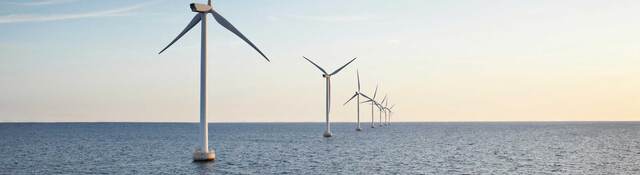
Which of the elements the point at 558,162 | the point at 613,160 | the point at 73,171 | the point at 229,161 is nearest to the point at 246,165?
the point at 229,161

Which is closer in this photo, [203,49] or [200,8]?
[203,49]

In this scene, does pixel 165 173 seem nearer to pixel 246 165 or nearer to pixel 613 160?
pixel 246 165

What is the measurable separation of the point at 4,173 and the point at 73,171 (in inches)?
285

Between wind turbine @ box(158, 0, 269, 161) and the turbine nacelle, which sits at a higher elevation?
the turbine nacelle

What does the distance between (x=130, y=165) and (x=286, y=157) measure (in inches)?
935

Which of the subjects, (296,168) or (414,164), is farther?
(414,164)

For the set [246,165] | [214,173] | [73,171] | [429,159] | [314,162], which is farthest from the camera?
[429,159]

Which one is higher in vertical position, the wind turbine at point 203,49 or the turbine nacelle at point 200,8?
the turbine nacelle at point 200,8

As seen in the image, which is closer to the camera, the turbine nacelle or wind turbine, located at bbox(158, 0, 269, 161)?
wind turbine, located at bbox(158, 0, 269, 161)

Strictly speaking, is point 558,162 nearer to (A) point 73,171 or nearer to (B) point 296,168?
(B) point 296,168

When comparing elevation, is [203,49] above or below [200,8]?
Answer: below

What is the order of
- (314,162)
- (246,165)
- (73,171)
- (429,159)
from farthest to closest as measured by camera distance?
(429,159), (314,162), (246,165), (73,171)

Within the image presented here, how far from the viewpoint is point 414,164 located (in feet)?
280

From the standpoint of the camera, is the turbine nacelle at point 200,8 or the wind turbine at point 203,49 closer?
the wind turbine at point 203,49
